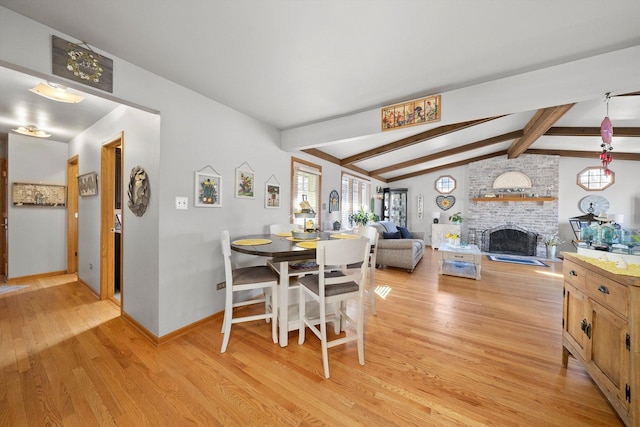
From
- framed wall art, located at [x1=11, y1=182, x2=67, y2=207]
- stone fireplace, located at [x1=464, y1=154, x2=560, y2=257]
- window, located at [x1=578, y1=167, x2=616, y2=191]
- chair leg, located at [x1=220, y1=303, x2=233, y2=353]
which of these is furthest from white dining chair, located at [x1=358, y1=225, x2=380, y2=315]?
window, located at [x1=578, y1=167, x2=616, y2=191]

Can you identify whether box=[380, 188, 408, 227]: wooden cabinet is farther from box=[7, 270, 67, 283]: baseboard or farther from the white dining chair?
box=[7, 270, 67, 283]: baseboard

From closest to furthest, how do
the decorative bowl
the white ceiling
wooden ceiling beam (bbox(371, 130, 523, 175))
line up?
the white ceiling < the decorative bowl < wooden ceiling beam (bbox(371, 130, 523, 175))

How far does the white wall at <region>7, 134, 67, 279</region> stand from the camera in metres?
3.67

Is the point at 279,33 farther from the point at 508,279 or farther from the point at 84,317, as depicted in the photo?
the point at 508,279

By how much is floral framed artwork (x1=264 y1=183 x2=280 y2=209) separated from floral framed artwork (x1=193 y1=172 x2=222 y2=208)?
0.74 m

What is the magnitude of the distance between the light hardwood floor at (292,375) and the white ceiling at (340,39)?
2.15 m

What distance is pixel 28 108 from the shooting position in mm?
2709

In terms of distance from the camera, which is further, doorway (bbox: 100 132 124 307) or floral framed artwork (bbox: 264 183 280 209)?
floral framed artwork (bbox: 264 183 280 209)

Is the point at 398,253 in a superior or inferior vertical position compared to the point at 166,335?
superior

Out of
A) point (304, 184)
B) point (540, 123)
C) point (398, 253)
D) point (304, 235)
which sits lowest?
point (398, 253)

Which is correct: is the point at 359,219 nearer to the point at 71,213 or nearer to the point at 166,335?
the point at 166,335

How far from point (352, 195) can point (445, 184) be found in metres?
3.89

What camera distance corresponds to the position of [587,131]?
4590 mm

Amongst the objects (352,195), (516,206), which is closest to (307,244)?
(352,195)
